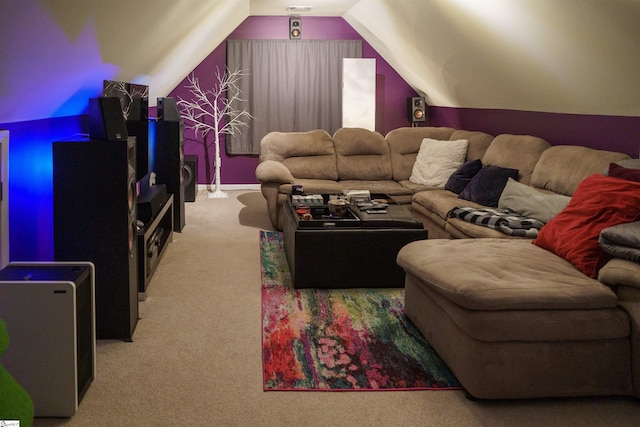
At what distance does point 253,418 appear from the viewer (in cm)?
259

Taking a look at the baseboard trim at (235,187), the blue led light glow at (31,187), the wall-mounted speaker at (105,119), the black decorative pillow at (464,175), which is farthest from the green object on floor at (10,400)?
the baseboard trim at (235,187)

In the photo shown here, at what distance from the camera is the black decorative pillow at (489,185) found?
5186 mm

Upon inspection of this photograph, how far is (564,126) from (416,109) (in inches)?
130

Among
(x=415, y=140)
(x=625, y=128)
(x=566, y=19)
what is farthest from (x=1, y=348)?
(x=415, y=140)

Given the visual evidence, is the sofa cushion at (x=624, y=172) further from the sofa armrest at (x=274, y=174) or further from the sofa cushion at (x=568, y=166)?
the sofa armrest at (x=274, y=174)

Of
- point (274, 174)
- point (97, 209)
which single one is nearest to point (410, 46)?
point (274, 174)

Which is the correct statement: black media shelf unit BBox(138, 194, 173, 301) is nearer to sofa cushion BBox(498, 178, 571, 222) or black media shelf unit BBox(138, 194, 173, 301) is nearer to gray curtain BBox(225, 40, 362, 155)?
sofa cushion BBox(498, 178, 571, 222)

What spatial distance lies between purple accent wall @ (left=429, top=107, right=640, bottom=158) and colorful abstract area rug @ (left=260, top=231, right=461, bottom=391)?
1877 mm

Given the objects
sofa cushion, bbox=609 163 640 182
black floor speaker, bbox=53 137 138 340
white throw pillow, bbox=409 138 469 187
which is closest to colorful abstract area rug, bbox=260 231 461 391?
black floor speaker, bbox=53 137 138 340

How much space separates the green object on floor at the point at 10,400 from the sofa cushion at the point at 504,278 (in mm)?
1629

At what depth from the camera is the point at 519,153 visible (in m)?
5.35

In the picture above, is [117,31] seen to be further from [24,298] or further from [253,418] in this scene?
[253,418]

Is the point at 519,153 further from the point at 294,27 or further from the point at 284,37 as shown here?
the point at 284,37

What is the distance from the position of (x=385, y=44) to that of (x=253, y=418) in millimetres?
6276
